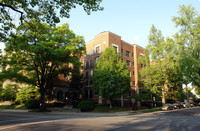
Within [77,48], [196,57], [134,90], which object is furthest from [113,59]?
[196,57]

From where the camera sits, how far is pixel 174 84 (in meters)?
35.8

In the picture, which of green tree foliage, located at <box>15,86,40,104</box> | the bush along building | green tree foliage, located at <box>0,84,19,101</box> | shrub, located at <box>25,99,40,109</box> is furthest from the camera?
the bush along building

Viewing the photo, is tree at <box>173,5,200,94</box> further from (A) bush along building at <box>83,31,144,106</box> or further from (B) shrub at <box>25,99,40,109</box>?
(B) shrub at <box>25,99,40,109</box>

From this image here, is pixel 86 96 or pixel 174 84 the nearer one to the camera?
pixel 174 84

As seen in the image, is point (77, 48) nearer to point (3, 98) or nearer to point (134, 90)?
point (134, 90)

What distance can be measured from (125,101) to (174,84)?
12397 millimetres

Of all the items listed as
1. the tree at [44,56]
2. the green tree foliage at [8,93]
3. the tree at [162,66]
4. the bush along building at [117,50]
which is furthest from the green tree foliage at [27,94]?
the tree at [162,66]

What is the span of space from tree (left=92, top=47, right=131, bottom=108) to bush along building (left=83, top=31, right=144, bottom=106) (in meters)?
6.49

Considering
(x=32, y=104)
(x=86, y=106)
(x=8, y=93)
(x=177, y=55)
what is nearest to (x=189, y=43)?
(x=177, y=55)

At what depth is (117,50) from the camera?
3769cm

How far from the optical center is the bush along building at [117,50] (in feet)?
120

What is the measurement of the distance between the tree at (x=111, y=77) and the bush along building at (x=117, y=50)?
649cm

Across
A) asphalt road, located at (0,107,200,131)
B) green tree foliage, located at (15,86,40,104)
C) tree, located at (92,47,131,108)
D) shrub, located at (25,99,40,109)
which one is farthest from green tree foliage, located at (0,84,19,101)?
asphalt road, located at (0,107,200,131)

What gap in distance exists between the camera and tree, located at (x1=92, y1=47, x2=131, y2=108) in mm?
27469
